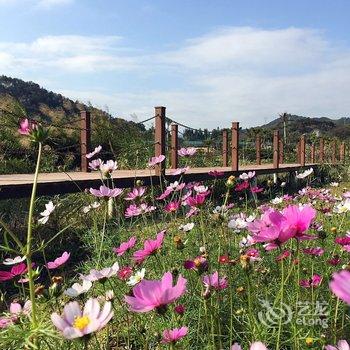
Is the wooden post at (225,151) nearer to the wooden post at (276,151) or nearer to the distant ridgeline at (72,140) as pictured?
the distant ridgeline at (72,140)

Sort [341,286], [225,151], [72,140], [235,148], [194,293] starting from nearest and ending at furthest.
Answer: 1. [341,286]
2. [194,293]
3. [235,148]
4. [225,151]
5. [72,140]

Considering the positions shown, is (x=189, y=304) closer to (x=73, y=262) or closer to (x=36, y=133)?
(x=36, y=133)

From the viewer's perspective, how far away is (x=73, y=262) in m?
4.10

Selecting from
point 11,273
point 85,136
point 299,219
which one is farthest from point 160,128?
point 299,219

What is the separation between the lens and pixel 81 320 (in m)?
0.79

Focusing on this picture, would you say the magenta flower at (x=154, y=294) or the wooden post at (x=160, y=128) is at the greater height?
the wooden post at (x=160, y=128)

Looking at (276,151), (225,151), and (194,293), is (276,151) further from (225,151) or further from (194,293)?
(194,293)

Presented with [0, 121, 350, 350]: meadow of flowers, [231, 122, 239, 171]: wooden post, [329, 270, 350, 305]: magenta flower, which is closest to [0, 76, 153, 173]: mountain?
[231, 122, 239, 171]: wooden post

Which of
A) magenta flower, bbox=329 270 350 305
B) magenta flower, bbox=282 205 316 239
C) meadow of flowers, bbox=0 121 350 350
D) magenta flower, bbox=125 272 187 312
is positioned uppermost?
magenta flower, bbox=329 270 350 305

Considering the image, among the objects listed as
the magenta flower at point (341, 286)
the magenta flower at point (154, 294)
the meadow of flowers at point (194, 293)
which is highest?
the magenta flower at point (341, 286)

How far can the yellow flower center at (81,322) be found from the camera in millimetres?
762

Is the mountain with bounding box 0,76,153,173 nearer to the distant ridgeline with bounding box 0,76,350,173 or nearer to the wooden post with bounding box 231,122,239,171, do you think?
the distant ridgeline with bounding box 0,76,350,173

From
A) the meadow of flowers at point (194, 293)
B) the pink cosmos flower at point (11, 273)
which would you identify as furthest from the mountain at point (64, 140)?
the pink cosmos flower at point (11, 273)

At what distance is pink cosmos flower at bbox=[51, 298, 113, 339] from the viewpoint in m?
0.73
